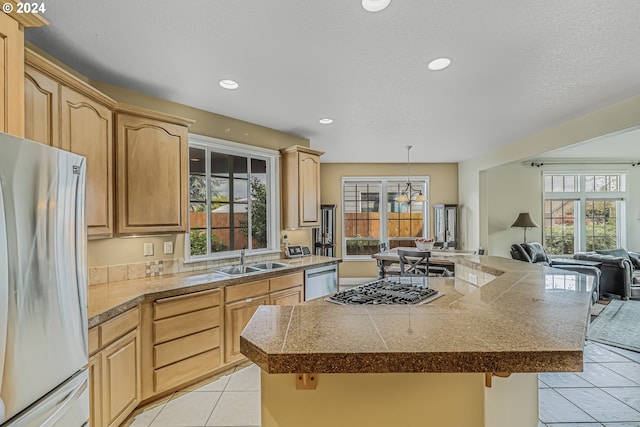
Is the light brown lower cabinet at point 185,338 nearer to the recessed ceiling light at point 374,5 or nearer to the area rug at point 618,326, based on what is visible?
the recessed ceiling light at point 374,5

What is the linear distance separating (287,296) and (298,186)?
144 centimetres

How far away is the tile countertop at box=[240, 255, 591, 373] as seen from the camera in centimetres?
89

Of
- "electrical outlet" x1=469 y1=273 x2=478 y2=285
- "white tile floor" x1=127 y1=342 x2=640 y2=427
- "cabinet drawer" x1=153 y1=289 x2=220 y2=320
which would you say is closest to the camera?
"white tile floor" x1=127 y1=342 x2=640 y2=427

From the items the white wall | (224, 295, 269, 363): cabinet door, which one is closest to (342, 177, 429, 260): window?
the white wall

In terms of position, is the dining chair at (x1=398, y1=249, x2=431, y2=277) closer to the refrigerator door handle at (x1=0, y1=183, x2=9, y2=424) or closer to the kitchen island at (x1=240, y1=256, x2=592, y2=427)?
the kitchen island at (x1=240, y1=256, x2=592, y2=427)

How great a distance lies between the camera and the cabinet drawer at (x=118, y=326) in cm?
184

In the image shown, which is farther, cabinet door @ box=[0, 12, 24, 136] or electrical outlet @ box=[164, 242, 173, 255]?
electrical outlet @ box=[164, 242, 173, 255]

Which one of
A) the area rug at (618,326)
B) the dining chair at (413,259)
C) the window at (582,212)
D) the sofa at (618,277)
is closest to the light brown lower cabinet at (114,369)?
the dining chair at (413,259)

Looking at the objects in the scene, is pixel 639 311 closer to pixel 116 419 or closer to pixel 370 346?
pixel 370 346

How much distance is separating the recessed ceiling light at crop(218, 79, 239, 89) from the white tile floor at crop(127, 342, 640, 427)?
264 cm

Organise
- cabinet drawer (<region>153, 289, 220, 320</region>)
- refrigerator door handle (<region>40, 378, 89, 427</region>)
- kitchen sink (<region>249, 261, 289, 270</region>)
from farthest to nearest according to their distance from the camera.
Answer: kitchen sink (<region>249, 261, 289, 270</region>) → cabinet drawer (<region>153, 289, 220, 320</region>) → refrigerator door handle (<region>40, 378, 89, 427</region>)

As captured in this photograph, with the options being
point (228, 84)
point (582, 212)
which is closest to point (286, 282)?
point (228, 84)

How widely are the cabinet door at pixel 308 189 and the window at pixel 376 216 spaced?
2.44 metres

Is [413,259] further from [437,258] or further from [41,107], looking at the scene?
[41,107]
